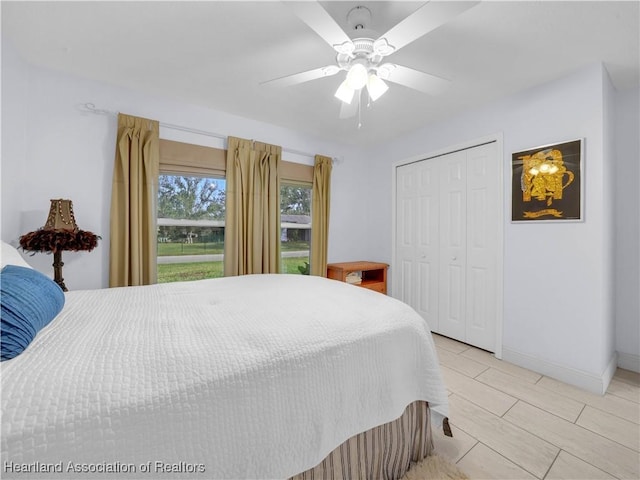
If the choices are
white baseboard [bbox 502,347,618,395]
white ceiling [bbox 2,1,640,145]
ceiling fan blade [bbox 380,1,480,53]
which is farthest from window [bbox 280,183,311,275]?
white baseboard [bbox 502,347,618,395]

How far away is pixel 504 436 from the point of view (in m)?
1.53

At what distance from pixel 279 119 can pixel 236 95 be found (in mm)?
607

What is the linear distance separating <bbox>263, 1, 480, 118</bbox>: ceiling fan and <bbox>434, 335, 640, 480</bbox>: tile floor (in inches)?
81.7

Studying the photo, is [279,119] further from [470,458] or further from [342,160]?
[470,458]

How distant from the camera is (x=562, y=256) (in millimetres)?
2127

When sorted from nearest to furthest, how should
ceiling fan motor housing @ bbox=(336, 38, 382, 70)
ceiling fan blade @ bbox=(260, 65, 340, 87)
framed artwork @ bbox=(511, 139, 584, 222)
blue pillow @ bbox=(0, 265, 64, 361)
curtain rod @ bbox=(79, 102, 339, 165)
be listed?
blue pillow @ bbox=(0, 265, 64, 361), ceiling fan motor housing @ bbox=(336, 38, 382, 70), ceiling fan blade @ bbox=(260, 65, 340, 87), framed artwork @ bbox=(511, 139, 584, 222), curtain rod @ bbox=(79, 102, 339, 165)

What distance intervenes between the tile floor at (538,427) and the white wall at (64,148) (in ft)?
9.70

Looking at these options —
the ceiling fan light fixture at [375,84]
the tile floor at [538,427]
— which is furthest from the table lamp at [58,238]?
the tile floor at [538,427]

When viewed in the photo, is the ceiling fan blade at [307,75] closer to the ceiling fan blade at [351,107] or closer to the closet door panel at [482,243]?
the ceiling fan blade at [351,107]

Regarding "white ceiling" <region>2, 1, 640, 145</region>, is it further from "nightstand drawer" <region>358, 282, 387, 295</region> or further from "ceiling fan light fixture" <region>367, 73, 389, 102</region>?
"nightstand drawer" <region>358, 282, 387, 295</region>

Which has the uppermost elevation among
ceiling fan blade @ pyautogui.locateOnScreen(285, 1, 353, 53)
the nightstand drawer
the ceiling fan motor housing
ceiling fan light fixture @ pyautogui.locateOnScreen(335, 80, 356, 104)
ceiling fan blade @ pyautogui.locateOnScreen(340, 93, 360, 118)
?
the ceiling fan motor housing

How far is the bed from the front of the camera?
0.62 meters

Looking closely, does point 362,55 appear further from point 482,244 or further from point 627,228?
point 627,228

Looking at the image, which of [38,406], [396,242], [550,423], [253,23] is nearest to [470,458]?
[550,423]
